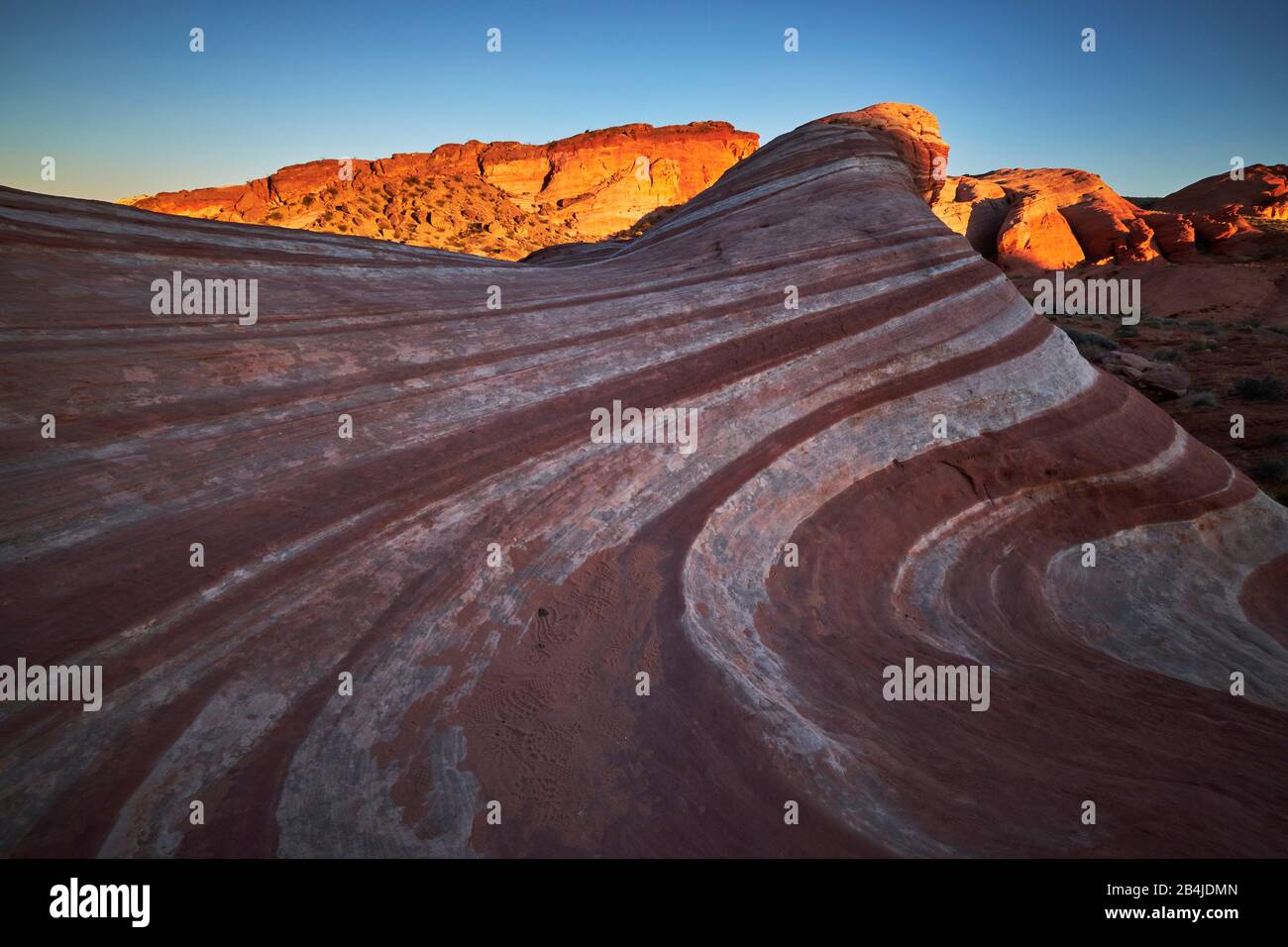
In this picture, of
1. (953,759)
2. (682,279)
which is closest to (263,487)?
(953,759)

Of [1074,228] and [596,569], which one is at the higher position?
[1074,228]

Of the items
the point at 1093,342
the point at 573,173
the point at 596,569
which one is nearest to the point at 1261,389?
the point at 1093,342

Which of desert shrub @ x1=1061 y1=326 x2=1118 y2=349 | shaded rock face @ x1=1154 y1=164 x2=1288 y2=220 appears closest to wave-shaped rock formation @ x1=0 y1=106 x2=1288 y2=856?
desert shrub @ x1=1061 y1=326 x2=1118 y2=349

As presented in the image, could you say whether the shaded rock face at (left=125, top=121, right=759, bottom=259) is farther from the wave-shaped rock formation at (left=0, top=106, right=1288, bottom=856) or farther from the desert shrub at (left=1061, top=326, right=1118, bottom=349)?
the wave-shaped rock formation at (left=0, top=106, right=1288, bottom=856)

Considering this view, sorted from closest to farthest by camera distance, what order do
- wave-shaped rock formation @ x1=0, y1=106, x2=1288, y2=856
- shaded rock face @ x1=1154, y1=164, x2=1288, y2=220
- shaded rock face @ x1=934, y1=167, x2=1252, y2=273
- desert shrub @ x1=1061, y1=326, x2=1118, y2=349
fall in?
wave-shaped rock formation @ x1=0, y1=106, x2=1288, y2=856 < desert shrub @ x1=1061, y1=326, x2=1118, y2=349 < shaded rock face @ x1=934, y1=167, x2=1252, y2=273 < shaded rock face @ x1=1154, y1=164, x2=1288, y2=220

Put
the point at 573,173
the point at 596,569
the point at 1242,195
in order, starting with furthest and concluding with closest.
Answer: the point at 573,173
the point at 1242,195
the point at 596,569

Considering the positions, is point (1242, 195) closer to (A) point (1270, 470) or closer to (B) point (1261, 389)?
(B) point (1261, 389)
